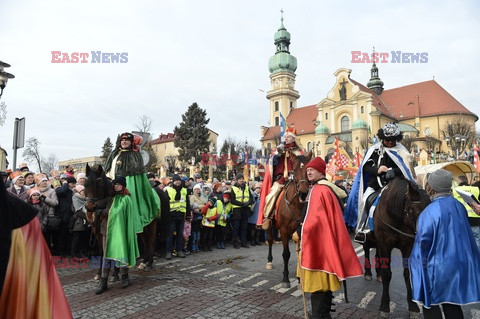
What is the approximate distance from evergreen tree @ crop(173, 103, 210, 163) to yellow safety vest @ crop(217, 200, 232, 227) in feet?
148

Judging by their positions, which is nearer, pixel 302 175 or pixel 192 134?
pixel 302 175

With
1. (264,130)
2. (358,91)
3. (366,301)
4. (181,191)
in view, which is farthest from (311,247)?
(264,130)

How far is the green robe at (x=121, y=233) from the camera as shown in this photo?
5988mm

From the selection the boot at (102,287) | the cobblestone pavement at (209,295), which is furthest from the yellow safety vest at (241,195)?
the boot at (102,287)

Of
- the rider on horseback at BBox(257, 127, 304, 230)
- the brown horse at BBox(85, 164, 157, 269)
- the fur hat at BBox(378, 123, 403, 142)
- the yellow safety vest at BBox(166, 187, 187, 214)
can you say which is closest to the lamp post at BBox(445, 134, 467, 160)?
the rider on horseback at BBox(257, 127, 304, 230)

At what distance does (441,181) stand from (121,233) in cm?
504

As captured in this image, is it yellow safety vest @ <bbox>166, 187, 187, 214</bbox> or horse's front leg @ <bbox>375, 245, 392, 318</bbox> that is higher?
yellow safety vest @ <bbox>166, 187, 187, 214</bbox>

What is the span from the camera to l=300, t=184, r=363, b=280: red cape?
4.14m

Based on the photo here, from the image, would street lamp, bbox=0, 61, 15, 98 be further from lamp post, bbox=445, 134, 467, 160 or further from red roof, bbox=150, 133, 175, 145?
red roof, bbox=150, 133, 175, 145

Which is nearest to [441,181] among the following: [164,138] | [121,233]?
[121,233]

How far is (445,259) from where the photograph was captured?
3398 mm

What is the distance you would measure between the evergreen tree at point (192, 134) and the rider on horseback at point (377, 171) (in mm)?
50580

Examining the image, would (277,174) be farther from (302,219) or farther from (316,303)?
(316,303)

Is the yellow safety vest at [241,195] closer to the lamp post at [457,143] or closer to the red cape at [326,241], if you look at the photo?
the red cape at [326,241]
